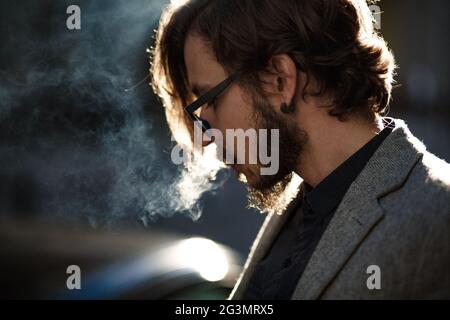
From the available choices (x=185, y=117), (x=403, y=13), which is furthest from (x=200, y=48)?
(x=403, y=13)

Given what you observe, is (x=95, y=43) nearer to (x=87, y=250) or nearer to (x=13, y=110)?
(x=13, y=110)

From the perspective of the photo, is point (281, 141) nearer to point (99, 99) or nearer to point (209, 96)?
point (209, 96)

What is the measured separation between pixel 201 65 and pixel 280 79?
1.31ft

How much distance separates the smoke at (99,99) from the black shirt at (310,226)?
1185 mm

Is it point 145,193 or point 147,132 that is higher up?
point 147,132

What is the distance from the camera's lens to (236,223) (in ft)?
36.4

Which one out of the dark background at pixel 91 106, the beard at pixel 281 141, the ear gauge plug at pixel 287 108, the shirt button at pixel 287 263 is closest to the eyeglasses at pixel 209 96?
the beard at pixel 281 141

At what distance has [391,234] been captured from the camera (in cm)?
228

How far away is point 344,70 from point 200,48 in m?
0.71

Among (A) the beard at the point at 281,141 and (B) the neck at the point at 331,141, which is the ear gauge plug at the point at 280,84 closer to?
(A) the beard at the point at 281,141

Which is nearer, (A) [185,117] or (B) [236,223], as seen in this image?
(A) [185,117]

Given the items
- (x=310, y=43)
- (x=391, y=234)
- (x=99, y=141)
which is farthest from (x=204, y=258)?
(x=391, y=234)

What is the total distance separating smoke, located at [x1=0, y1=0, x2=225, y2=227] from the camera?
4117 millimetres

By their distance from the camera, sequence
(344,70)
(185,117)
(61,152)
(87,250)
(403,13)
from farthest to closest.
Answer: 1. (403,13)
2. (87,250)
3. (61,152)
4. (185,117)
5. (344,70)
